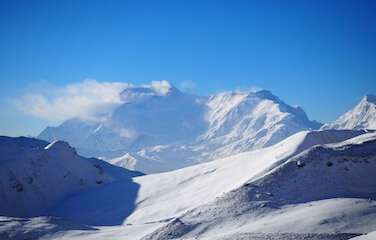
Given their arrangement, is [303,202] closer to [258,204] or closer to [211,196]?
[258,204]

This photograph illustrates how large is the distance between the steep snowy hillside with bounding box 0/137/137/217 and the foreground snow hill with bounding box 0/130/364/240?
5508mm

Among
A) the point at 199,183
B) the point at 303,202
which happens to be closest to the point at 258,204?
the point at 303,202

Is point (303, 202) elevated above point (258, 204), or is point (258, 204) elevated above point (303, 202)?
point (258, 204)

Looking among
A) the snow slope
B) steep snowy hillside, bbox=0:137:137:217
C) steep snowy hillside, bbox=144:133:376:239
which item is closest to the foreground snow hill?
steep snowy hillside, bbox=144:133:376:239

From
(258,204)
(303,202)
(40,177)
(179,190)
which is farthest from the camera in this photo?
(40,177)

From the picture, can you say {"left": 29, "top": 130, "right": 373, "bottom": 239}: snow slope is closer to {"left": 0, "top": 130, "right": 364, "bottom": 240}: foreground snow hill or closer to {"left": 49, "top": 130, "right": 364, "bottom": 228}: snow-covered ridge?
{"left": 49, "top": 130, "right": 364, "bottom": 228}: snow-covered ridge

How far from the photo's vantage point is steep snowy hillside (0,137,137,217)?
7550 centimetres

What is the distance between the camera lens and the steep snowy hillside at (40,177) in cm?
7550

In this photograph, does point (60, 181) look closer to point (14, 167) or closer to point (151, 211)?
point (14, 167)

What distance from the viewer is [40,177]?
82.4 meters

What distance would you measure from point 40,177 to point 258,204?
181ft

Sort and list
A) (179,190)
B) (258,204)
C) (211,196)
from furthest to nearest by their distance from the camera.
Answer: (179,190)
(211,196)
(258,204)

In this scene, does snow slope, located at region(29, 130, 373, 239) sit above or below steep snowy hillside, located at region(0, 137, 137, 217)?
below

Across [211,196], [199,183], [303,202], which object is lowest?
[303,202]
